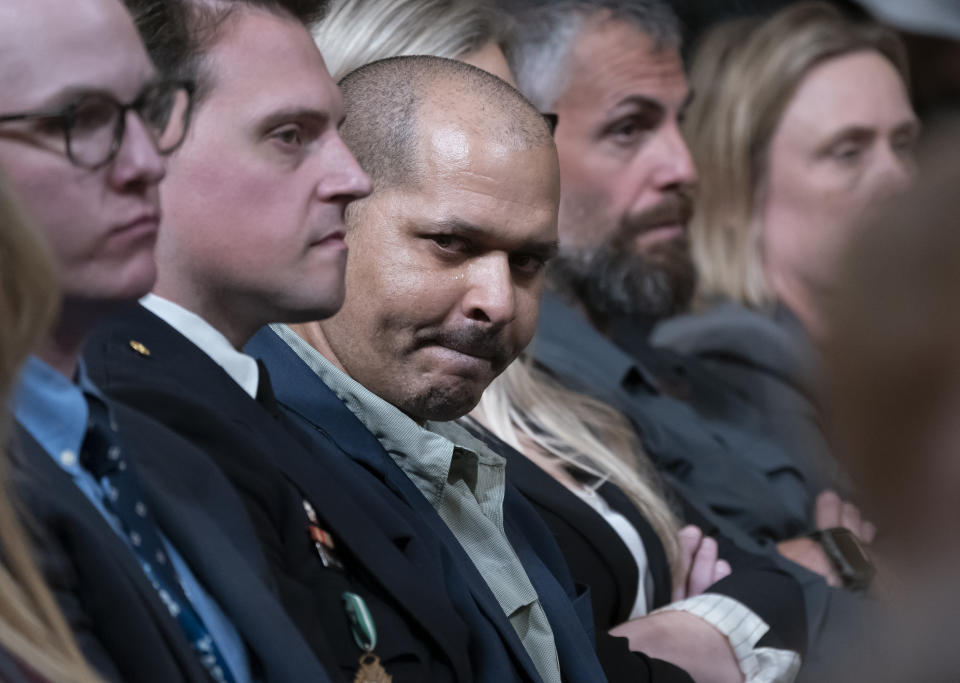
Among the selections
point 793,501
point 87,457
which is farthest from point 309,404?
point 793,501

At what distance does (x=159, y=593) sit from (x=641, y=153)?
2.40m

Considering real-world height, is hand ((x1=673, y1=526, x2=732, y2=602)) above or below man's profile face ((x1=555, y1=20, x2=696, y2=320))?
below

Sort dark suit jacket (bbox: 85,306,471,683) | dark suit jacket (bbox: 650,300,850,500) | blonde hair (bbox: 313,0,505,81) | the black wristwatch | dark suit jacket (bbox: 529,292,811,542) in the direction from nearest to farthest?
dark suit jacket (bbox: 85,306,471,683) < blonde hair (bbox: 313,0,505,81) < the black wristwatch < dark suit jacket (bbox: 529,292,811,542) < dark suit jacket (bbox: 650,300,850,500)

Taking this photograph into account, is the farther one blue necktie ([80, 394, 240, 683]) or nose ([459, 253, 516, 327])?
nose ([459, 253, 516, 327])

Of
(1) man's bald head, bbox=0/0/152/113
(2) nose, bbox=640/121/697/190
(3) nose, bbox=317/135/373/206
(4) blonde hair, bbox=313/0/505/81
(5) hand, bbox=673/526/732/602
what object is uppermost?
(1) man's bald head, bbox=0/0/152/113

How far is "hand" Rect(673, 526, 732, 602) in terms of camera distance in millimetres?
2602

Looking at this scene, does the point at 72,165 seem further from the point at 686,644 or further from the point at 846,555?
Result: the point at 846,555

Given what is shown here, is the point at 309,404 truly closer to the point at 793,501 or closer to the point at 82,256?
the point at 82,256

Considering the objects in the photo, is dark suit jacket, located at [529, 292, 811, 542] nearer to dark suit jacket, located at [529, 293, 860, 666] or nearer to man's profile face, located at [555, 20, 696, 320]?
dark suit jacket, located at [529, 293, 860, 666]

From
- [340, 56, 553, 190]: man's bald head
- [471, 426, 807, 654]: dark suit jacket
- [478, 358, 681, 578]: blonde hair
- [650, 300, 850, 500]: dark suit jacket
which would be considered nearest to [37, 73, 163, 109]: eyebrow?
[340, 56, 553, 190]: man's bald head

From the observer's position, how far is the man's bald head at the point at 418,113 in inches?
75.7

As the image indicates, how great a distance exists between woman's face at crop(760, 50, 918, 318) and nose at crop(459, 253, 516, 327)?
8.06 ft

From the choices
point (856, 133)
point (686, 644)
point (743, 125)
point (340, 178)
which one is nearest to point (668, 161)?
point (743, 125)

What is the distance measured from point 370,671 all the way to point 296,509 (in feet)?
0.57
